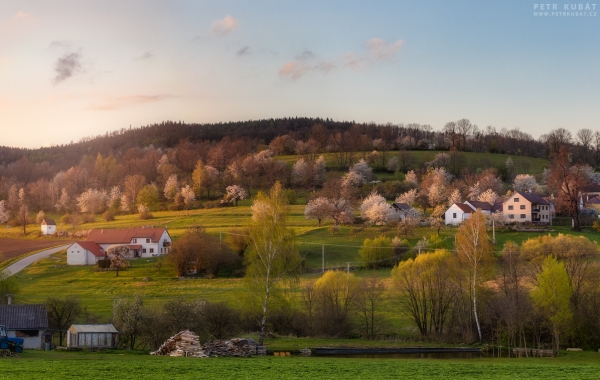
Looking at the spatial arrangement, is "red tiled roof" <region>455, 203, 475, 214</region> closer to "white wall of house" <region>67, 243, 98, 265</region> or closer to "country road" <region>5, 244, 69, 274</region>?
"white wall of house" <region>67, 243, 98, 265</region>

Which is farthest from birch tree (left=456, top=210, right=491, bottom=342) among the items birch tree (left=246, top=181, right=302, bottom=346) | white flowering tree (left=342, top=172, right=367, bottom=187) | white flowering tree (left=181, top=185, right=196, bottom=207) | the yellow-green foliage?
white flowering tree (left=181, top=185, right=196, bottom=207)

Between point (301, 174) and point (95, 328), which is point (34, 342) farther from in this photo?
point (301, 174)

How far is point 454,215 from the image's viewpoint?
97.1 m

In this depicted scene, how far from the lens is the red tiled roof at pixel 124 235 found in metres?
87.4

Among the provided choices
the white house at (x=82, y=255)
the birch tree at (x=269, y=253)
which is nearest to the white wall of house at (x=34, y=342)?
the birch tree at (x=269, y=253)

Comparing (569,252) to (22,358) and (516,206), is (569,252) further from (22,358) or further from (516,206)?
(516,206)

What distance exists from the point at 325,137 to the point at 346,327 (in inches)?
5135

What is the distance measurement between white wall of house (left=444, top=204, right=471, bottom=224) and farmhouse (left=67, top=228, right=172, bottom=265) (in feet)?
127

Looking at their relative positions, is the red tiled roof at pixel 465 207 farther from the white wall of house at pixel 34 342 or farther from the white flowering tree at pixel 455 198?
the white wall of house at pixel 34 342

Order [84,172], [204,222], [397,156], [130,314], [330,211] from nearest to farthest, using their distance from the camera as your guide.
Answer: [130,314]
[330,211]
[204,222]
[84,172]
[397,156]

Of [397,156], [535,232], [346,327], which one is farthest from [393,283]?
[397,156]

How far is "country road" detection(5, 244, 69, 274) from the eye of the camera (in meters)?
76.7

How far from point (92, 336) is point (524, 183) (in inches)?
3904

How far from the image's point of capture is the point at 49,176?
15012cm
